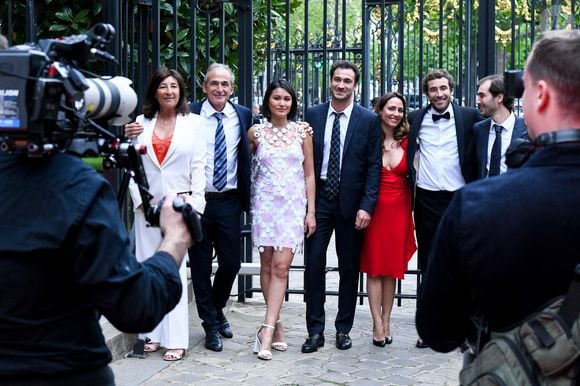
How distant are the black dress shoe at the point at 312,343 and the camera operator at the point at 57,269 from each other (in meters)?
4.84

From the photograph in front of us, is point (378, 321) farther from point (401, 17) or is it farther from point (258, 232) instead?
point (401, 17)

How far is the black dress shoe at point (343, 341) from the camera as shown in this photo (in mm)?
7711

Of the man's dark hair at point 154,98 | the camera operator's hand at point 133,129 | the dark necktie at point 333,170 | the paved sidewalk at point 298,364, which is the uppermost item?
the man's dark hair at point 154,98

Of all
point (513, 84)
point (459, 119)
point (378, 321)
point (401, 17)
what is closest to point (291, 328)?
point (378, 321)

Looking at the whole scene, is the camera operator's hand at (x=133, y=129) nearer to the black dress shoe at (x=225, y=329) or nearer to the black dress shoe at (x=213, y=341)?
the black dress shoe at (x=213, y=341)

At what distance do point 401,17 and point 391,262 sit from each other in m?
2.16

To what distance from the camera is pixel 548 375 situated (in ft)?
8.11

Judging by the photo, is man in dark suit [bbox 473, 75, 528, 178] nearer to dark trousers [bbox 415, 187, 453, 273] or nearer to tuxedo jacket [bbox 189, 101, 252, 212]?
dark trousers [bbox 415, 187, 453, 273]

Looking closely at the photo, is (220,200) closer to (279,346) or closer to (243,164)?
(243,164)

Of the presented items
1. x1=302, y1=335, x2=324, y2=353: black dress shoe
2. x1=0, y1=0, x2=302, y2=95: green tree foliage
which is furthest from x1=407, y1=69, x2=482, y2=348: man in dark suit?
x1=0, y1=0, x2=302, y2=95: green tree foliage

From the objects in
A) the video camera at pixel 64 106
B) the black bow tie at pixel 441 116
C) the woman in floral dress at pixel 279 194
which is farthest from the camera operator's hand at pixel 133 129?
the video camera at pixel 64 106

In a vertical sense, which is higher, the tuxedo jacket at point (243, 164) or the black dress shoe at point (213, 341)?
the tuxedo jacket at point (243, 164)

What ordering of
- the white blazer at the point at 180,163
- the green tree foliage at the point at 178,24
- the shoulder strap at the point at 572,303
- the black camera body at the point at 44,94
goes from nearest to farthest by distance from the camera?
the shoulder strap at the point at 572,303 < the black camera body at the point at 44,94 < the white blazer at the point at 180,163 < the green tree foliage at the point at 178,24

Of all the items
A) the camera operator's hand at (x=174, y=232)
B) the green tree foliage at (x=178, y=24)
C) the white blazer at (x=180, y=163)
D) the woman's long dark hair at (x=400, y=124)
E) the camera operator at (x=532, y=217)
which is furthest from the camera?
the green tree foliage at (x=178, y=24)
